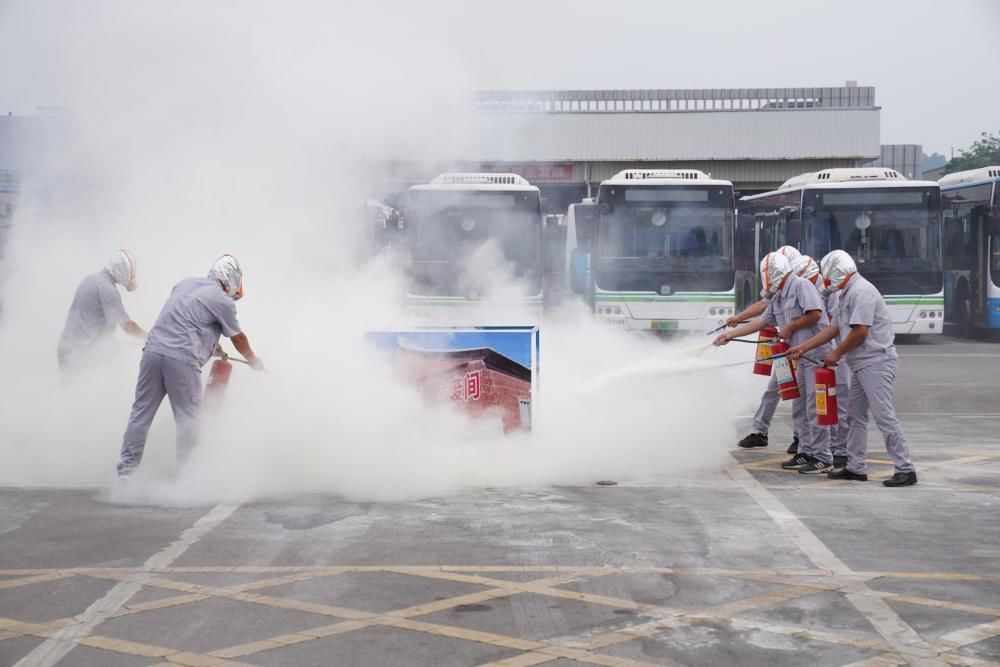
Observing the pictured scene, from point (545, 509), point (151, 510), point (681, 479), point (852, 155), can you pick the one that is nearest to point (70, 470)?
point (151, 510)

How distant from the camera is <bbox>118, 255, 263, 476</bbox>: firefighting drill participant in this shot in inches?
321

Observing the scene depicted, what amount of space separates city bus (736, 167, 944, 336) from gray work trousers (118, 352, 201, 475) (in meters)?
14.0

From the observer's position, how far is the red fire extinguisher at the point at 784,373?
31.4 ft

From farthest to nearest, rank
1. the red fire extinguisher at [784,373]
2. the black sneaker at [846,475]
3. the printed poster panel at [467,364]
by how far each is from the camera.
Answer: the red fire extinguisher at [784,373] → the black sneaker at [846,475] → the printed poster panel at [467,364]

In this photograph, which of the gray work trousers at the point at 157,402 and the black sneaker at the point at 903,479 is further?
the black sneaker at the point at 903,479

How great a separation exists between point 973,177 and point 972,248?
5.14ft

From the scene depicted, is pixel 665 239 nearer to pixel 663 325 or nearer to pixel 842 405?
pixel 663 325

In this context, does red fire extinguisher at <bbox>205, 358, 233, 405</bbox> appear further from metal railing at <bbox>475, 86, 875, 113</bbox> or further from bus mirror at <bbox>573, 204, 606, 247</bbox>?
bus mirror at <bbox>573, 204, 606, 247</bbox>

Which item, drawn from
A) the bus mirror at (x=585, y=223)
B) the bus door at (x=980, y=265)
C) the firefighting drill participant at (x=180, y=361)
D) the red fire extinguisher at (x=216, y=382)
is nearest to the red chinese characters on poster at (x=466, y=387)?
the firefighting drill participant at (x=180, y=361)

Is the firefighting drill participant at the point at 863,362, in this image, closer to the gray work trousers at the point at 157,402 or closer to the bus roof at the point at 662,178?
the gray work trousers at the point at 157,402

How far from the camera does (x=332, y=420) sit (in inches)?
335

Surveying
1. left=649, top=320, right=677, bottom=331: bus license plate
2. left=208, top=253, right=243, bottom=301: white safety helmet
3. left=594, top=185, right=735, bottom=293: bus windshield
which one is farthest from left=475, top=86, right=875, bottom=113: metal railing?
left=208, top=253, right=243, bottom=301: white safety helmet

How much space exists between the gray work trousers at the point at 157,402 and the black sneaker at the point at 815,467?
455cm

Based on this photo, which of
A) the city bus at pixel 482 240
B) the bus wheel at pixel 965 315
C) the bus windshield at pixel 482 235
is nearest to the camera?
the city bus at pixel 482 240
